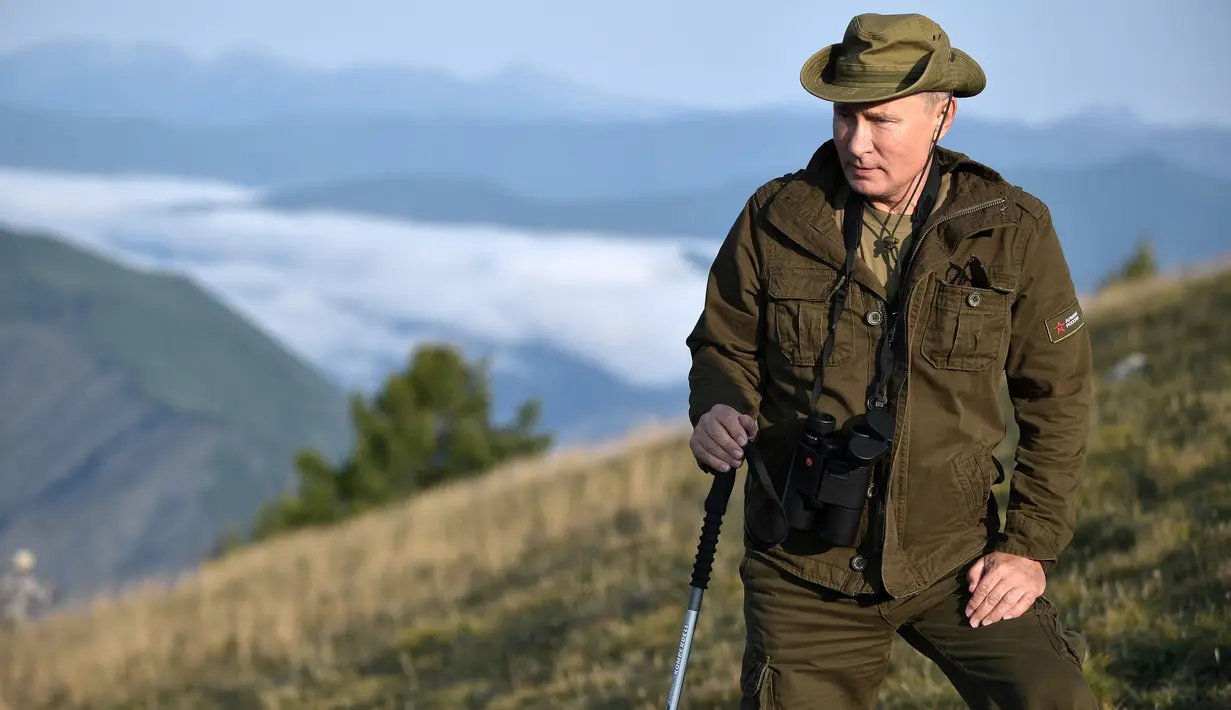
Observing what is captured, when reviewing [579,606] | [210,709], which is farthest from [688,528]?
[210,709]

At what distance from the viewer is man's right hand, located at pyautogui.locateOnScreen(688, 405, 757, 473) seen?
3.00m

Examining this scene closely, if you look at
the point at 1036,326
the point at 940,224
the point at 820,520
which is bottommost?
the point at 820,520

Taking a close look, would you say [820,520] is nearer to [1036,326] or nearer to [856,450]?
[856,450]

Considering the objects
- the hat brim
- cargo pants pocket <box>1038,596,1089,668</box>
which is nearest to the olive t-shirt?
the hat brim

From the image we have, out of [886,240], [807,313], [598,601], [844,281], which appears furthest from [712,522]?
[598,601]

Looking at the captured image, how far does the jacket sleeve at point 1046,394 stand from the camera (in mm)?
2998

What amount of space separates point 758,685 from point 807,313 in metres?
0.93

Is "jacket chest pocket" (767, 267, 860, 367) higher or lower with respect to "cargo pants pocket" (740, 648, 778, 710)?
higher

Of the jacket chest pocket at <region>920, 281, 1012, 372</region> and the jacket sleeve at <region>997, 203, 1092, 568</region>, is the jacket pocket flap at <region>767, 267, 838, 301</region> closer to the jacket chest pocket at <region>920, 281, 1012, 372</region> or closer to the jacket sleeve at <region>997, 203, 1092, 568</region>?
the jacket chest pocket at <region>920, 281, 1012, 372</region>

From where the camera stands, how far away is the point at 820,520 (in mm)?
3061

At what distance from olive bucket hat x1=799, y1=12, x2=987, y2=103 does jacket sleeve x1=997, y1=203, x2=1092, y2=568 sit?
408 millimetres

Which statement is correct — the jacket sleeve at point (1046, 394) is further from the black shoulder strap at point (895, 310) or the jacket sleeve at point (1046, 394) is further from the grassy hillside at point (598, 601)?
the grassy hillside at point (598, 601)

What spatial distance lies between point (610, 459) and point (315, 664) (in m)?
7.02

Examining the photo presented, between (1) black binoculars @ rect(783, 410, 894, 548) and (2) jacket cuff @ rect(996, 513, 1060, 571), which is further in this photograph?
(2) jacket cuff @ rect(996, 513, 1060, 571)
